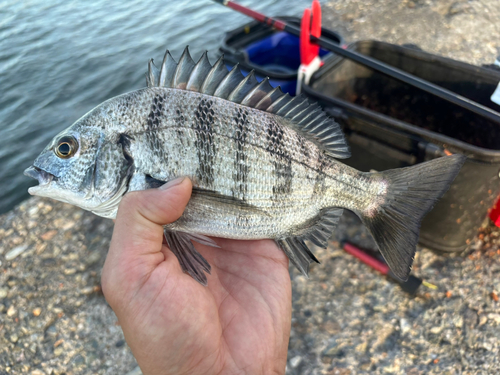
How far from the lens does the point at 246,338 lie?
1788 millimetres

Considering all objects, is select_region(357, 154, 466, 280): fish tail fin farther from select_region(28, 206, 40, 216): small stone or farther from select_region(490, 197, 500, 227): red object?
select_region(28, 206, 40, 216): small stone

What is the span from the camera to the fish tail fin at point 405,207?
1.75 meters

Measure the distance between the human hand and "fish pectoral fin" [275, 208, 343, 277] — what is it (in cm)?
33

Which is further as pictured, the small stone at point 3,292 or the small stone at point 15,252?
the small stone at point 15,252

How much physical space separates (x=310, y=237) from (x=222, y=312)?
2.18 feet

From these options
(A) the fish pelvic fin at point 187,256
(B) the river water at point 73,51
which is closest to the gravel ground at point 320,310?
(A) the fish pelvic fin at point 187,256

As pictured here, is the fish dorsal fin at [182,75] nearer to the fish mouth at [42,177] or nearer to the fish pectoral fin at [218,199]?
the fish pectoral fin at [218,199]

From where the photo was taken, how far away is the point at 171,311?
1531mm

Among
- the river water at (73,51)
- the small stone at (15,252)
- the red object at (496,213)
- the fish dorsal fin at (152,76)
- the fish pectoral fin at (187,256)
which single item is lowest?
the red object at (496,213)

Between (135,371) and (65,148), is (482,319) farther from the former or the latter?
(65,148)

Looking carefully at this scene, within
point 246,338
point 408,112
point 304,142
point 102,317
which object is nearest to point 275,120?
point 304,142

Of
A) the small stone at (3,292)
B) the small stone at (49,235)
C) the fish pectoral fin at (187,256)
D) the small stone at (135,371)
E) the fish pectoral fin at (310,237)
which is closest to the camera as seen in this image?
the fish pectoral fin at (187,256)

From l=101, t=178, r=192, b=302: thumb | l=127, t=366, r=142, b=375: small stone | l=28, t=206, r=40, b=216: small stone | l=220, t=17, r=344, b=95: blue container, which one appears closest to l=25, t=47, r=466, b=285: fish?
l=101, t=178, r=192, b=302: thumb

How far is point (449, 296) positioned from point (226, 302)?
6.08ft
